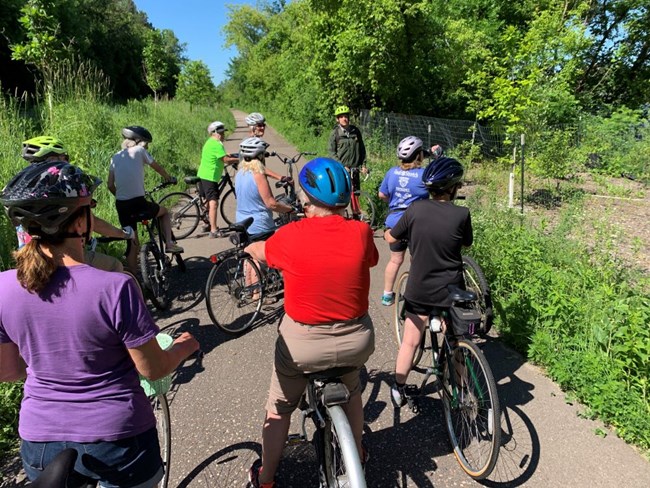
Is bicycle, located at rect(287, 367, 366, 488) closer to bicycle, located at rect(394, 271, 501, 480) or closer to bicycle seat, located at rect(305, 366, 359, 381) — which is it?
bicycle seat, located at rect(305, 366, 359, 381)

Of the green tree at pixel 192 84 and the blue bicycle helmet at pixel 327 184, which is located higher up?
the green tree at pixel 192 84

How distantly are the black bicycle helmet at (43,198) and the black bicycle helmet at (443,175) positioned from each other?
222 cm

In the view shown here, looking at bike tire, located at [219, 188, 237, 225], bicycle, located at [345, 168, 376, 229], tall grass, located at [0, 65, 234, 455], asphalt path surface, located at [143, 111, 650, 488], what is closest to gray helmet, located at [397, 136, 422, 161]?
asphalt path surface, located at [143, 111, 650, 488]

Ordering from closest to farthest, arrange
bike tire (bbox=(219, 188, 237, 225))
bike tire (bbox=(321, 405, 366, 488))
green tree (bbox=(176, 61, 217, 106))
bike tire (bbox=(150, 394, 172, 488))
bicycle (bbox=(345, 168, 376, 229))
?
1. bike tire (bbox=(321, 405, 366, 488))
2. bike tire (bbox=(150, 394, 172, 488))
3. bicycle (bbox=(345, 168, 376, 229))
4. bike tire (bbox=(219, 188, 237, 225))
5. green tree (bbox=(176, 61, 217, 106))

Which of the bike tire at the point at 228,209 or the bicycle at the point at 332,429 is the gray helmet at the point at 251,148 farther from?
the bike tire at the point at 228,209

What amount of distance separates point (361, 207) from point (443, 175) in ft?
19.8

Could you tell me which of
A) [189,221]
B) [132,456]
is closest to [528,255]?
[132,456]

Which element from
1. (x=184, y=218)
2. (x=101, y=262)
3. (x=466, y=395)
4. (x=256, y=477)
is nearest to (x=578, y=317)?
(x=466, y=395)

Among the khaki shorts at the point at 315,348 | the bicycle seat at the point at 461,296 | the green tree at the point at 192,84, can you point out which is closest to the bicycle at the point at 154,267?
the khaki shorts at the point at 315,348

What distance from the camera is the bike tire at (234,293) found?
454 centimetres

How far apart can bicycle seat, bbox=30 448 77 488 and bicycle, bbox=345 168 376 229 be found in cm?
644

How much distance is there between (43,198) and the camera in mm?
1493

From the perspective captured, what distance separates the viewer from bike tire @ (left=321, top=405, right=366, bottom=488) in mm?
1738

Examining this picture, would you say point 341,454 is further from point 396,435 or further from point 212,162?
point 212,162
